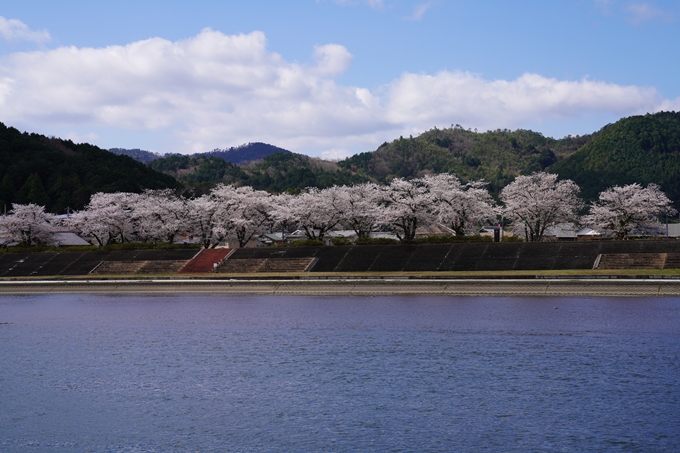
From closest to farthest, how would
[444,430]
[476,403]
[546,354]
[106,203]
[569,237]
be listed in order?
[444,430] < [476,403] < [546,354] < [106,203] < [569,237]

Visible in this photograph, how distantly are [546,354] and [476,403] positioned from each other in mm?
10104

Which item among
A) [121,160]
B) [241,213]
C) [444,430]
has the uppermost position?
[121,160]

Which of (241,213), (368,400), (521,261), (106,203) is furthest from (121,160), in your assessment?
(368,400)

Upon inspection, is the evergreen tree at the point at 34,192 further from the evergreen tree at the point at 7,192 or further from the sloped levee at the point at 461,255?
the sloped levee at the point at 461,255

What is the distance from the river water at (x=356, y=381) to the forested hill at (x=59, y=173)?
324ft

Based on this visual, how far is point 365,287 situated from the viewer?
6888cm

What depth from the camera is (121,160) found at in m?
177

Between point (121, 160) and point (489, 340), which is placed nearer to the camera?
point (489, 340)

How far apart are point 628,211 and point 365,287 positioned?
46502 mm

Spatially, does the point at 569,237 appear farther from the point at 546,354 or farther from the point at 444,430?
the point at 444,430

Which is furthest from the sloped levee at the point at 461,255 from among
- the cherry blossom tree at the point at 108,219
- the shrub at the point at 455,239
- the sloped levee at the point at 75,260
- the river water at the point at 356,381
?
the cherry blossom tree at the point at 108,219

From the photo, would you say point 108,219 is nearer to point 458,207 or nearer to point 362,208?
point 362,208

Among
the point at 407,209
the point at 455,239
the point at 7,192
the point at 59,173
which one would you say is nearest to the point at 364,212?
the point at 407,209

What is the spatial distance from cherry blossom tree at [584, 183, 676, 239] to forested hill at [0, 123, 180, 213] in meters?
89.2
